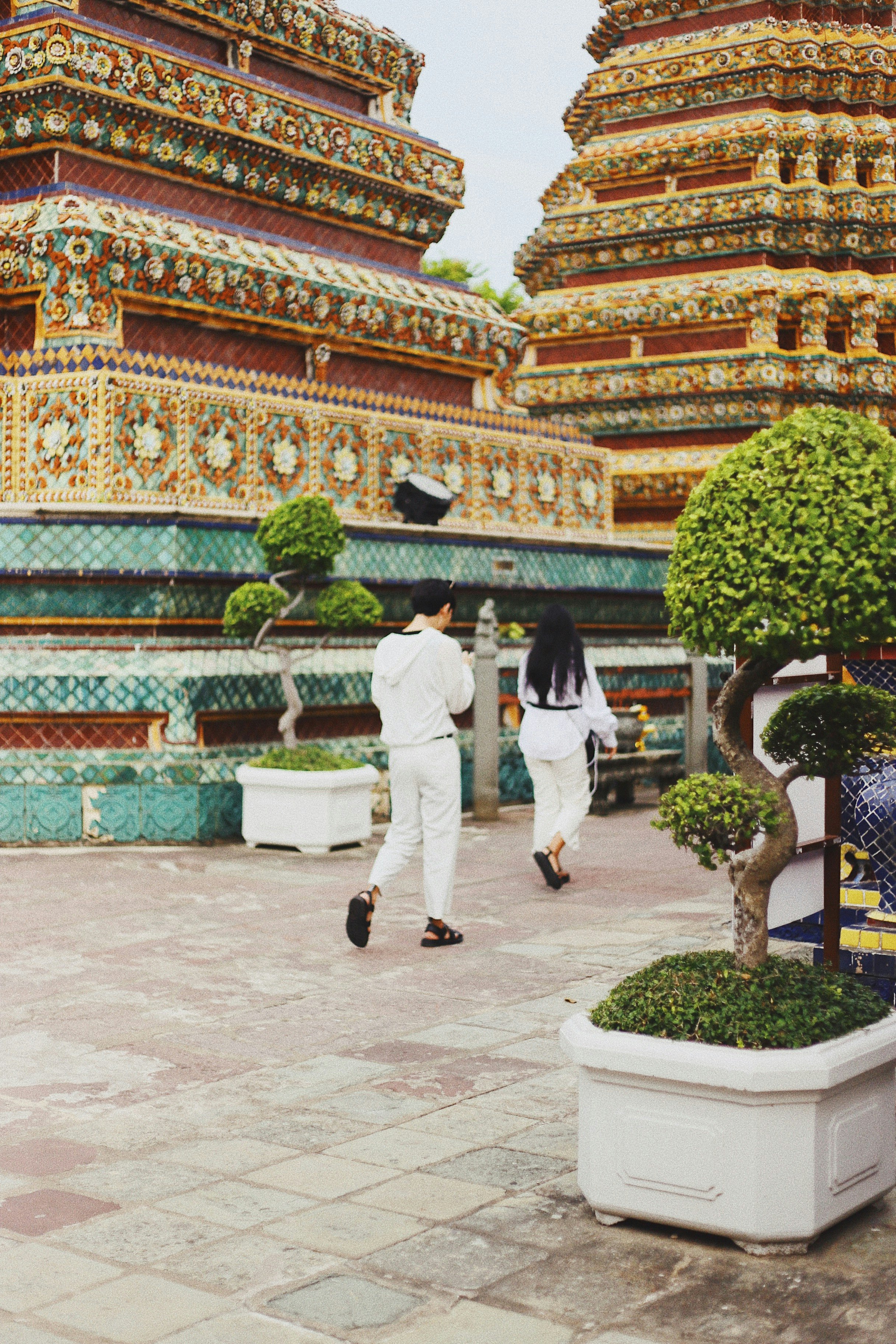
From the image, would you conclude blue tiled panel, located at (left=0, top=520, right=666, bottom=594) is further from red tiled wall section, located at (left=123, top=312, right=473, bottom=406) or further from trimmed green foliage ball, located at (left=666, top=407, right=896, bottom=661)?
trimmed green foliage ball, located at (left=666, top=407, right=896, bottom=661)

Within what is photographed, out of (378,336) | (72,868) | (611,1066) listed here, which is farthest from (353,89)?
(611,1066)

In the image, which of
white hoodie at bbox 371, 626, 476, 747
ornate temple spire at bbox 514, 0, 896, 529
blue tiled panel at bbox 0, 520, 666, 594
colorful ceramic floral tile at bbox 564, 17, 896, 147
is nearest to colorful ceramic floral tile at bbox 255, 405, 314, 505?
blue tiled panel at bbox 0, 520, 666, 594

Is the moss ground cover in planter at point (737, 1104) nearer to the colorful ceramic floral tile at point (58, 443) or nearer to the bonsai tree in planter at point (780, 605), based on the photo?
the bonsai tree in planter at point (780, 605)

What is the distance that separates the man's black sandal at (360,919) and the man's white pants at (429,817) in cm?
19

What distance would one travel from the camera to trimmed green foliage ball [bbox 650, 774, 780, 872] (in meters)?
4.54

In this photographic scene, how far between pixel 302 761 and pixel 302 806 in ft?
1.24

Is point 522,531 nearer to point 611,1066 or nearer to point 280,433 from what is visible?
point 280,433

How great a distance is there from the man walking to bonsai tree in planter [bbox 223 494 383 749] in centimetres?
317

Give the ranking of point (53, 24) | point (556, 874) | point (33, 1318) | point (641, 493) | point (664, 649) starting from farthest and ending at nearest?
1. point (641, 493)
2. point (664, 649)
3. point (53, 24)
4. point (556, 874)
5. point (33, 1318)

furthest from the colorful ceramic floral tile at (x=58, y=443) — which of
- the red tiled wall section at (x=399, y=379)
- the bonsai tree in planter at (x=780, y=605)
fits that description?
the bonsai tree in planter at (x=780, y=605)

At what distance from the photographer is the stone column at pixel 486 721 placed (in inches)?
530

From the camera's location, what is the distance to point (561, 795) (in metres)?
10.4

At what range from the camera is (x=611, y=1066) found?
14.4 feet

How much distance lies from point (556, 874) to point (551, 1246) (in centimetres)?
577
